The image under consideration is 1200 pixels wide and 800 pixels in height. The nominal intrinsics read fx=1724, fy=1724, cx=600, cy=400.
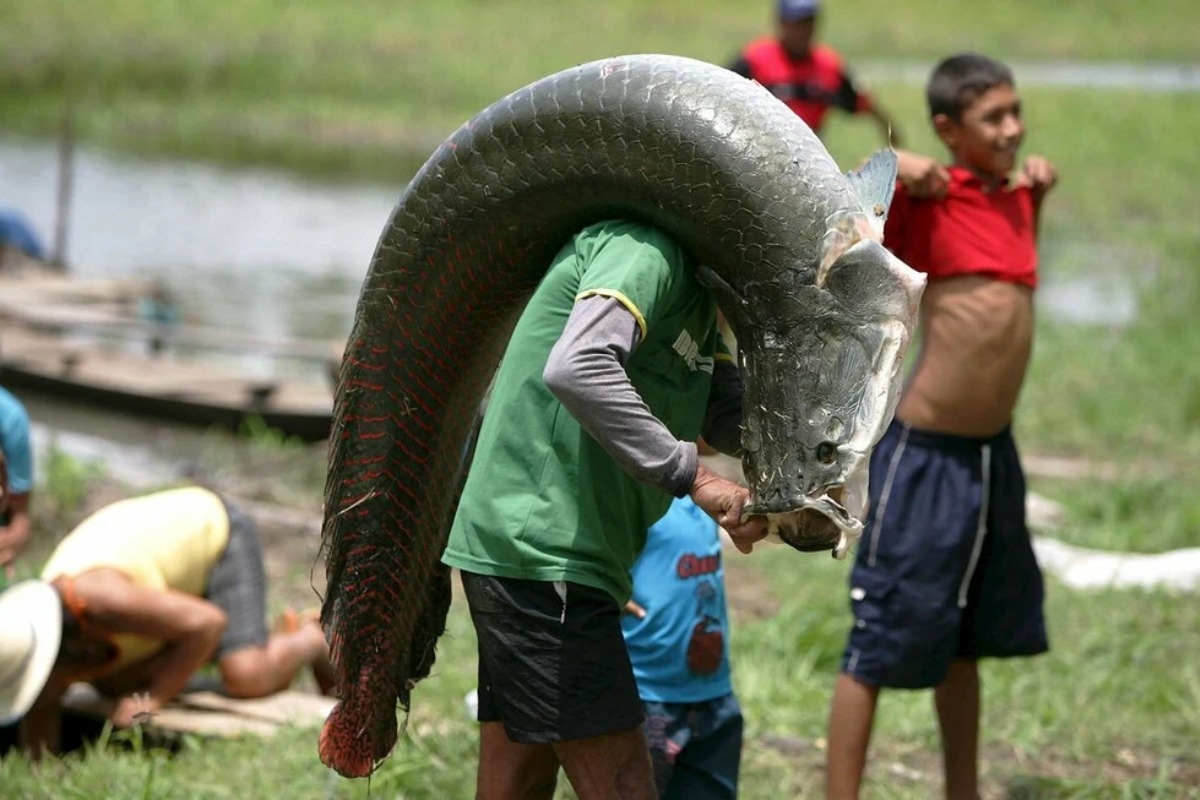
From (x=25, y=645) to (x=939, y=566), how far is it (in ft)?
7.95

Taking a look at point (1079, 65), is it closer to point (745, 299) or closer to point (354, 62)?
point (354, 62)

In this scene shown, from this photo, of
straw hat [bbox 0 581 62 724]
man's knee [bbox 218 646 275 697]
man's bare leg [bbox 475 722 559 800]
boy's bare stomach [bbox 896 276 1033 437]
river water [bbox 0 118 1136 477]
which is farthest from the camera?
river water [bbox 0 118 1136 477]

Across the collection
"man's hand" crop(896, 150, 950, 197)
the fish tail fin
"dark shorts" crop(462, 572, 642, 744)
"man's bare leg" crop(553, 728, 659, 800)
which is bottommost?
the fish tail fin

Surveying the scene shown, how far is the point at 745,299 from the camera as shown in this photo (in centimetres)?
295

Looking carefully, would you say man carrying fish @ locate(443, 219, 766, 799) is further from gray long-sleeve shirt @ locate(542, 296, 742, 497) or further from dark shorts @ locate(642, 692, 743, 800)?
dark shorts @ locate(642, 692, 743, 800)

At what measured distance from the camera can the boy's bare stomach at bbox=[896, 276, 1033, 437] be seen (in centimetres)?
418

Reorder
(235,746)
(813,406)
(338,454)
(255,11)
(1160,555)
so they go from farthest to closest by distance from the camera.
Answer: (255,11)
(1160,555)
(235,746)
(338,454)
(813,406)

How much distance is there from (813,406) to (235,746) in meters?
2.51

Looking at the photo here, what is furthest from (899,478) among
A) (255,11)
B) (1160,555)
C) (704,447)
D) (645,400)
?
(255,11)

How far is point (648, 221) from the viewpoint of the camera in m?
3.00

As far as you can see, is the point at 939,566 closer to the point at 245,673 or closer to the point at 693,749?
the point at 693,749

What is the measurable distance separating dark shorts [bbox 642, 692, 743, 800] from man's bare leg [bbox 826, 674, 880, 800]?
15.3 inches

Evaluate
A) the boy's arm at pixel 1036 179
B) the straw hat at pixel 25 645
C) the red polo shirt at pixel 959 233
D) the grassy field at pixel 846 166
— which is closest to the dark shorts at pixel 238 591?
the grassy field at pixel 846 166

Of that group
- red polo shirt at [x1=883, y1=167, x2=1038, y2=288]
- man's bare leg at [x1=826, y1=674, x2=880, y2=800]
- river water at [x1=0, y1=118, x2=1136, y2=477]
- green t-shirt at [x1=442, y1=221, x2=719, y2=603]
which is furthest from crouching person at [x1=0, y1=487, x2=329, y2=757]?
river water at [x1=0, y1=118, x2=1136, y2=477]
